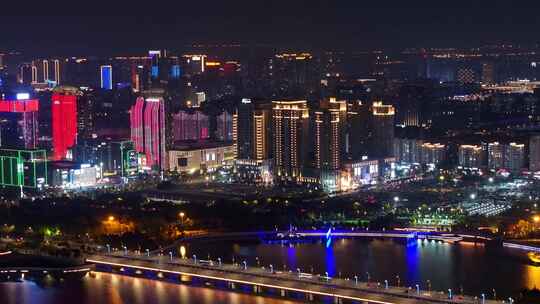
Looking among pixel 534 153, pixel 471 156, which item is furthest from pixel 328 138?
pixel 534 153

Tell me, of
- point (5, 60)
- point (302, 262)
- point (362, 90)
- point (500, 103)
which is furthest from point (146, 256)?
point (5, 60)

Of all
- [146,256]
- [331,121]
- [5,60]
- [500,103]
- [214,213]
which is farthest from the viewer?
[5,60]

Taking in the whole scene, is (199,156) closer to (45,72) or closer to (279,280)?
(279,280)

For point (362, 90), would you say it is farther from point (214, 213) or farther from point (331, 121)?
point (214, 213)

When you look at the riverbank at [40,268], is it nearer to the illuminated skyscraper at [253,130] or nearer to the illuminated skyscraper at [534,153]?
the illuminated skyscraper at [253,130]

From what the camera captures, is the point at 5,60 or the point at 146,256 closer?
the point at 146,256

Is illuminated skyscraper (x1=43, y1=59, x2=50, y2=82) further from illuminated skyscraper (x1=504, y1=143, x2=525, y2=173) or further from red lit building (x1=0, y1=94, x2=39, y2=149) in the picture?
illuminated skyscraper (x1=504, y1=143, x2=525, y2=173)
